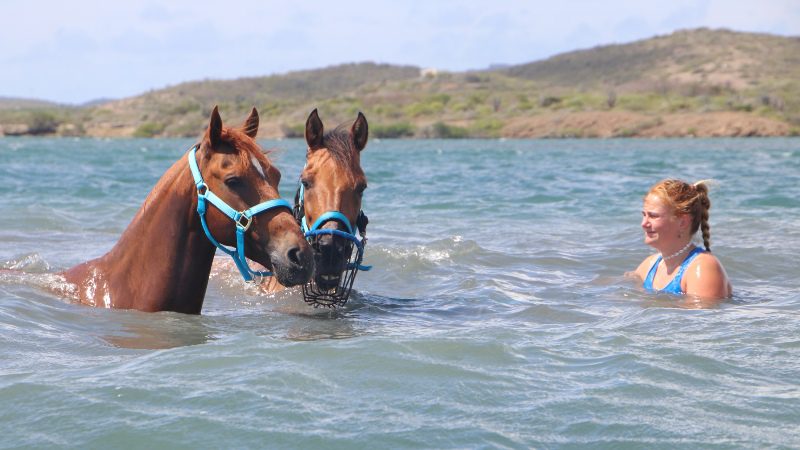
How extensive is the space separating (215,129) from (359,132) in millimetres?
1109

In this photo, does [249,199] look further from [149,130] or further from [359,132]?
[149,130]

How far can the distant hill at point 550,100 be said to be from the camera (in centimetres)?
6222

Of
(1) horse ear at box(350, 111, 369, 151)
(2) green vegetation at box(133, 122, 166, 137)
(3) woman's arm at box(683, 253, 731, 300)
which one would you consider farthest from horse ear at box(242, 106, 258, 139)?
(2) green vegetation at box(133, 122, 166, 137)

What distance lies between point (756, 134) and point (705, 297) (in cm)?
5034

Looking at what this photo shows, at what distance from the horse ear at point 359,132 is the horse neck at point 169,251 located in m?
1.03

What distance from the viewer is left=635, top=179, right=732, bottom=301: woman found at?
6789 millimetres

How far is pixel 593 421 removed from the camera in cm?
399

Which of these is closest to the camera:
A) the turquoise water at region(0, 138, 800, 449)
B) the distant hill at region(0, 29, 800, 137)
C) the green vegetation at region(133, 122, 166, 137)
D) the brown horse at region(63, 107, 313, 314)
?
the turquoise water at region(0, 138, 800, 449)

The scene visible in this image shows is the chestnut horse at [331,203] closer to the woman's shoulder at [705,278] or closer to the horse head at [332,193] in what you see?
the horse head at [332,193]

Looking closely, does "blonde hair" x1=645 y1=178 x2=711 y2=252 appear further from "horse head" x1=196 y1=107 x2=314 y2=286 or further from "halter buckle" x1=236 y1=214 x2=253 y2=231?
"halter buckle" x1=236 y1=214 x2=253 y2=231

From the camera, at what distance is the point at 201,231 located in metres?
5.39

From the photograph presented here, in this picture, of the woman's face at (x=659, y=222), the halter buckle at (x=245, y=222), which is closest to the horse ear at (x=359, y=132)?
the halter buckle at (x=245, y=222)

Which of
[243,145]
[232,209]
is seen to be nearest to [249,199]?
[232,209]

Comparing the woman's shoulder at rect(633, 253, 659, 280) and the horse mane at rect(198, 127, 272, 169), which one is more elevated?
the horse mane at rect(198, 127, 272, 169)
